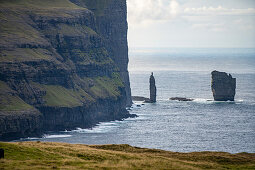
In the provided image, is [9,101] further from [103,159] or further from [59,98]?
[103,159]

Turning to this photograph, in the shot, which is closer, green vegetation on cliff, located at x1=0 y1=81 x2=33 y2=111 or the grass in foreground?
the grass in foreground

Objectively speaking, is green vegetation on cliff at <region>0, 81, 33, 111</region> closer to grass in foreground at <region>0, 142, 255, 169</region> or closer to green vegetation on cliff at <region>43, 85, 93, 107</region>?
green vegetation on cliff at <region>43, 85, 93, 107</region>

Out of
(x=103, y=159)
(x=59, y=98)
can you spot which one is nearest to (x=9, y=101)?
(x=59, y=98)

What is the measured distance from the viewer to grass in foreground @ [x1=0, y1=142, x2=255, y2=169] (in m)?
61.7

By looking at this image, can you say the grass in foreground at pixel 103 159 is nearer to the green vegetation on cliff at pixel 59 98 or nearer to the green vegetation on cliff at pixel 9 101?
the green vegetation on cliff at pixel 9 101

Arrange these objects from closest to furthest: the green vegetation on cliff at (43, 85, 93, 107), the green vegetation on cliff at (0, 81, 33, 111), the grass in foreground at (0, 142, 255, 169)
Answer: the grass in foreground at (0, 142, 255, 169)
the green vegetation on cliff at (0, 81, 33, 111)
the green vegetation on cliff at (43, 85, 93, 107)

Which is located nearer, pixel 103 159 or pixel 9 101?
pixel 103 159

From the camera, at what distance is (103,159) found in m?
66.0

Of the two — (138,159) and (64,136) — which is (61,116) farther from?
(138,159)

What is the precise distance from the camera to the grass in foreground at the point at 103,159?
6172cm

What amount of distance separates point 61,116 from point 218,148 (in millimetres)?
49604

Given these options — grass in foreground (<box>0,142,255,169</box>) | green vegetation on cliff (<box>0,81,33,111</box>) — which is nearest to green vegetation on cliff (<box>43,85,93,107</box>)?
green vegetation on cliff (<box>0,81,33,111</box>)

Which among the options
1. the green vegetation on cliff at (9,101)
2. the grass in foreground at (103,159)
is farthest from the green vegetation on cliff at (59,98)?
the grass in foreground at (103,159)

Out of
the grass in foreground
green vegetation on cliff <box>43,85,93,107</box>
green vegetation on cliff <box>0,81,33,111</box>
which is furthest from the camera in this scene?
green vegetation on cliff <box>43,85,93,107</box>
